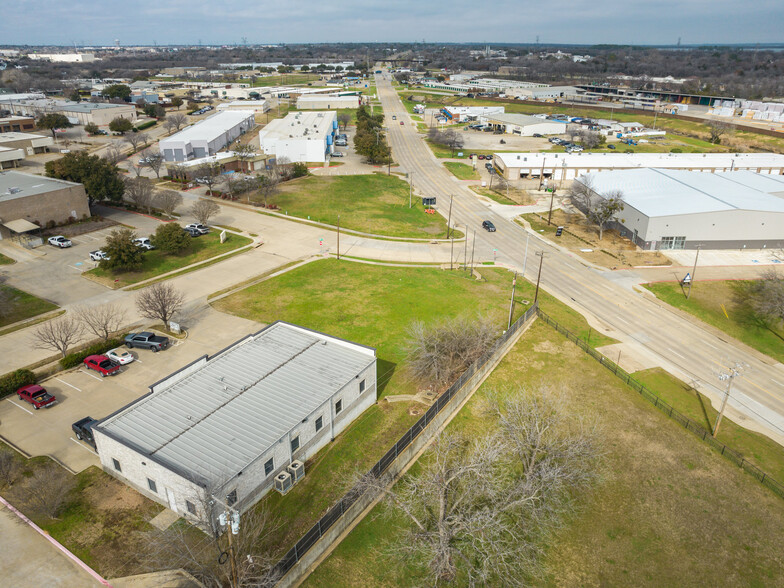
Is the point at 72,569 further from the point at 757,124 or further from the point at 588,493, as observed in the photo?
the point at 757,124

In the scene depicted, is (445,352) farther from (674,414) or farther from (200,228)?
(200,228)

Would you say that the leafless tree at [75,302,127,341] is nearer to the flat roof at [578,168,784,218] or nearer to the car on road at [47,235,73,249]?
the car on road at [47,235,73,249]

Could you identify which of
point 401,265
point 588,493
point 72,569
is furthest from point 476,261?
point 72,569

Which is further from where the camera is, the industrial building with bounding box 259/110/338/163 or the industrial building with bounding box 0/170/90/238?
the industrial building with bounding box 259/110/338/163

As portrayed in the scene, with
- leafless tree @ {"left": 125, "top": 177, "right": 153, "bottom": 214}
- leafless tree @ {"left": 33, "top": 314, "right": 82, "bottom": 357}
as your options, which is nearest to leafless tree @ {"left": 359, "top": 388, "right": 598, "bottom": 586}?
leafless tree @ {"left": 33, "top": 314, "right": 82, "bottom": 357}

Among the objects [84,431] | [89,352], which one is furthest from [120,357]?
[84,431]

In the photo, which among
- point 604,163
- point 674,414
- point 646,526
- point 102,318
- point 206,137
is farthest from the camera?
point 206,137
